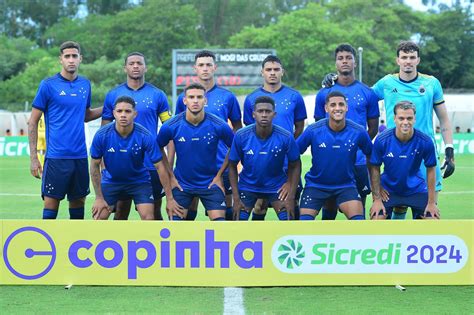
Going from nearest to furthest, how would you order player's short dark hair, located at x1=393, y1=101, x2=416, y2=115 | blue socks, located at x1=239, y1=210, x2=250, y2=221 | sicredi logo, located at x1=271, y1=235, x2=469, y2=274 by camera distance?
1. sicredi logo, located at x1=271, y1=235, x2=469, y2=274
2. player's short dark hair, located at x1=393, y1=101, x2=416, y2=115
3. blue socks, located at x1=239, y1=210, x2=250, y2=221

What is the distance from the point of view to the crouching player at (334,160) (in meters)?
8.22

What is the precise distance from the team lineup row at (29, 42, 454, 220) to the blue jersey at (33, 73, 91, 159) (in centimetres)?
1

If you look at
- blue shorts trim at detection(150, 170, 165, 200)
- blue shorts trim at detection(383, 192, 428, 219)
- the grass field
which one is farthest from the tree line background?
the grass field

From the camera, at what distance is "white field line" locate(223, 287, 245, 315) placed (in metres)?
6.57

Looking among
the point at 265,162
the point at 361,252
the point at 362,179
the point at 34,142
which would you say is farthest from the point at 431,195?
the point at 34,142

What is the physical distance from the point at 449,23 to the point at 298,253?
208 ft

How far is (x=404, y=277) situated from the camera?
7.32 meters

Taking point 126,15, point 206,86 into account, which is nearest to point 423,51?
point 126,15

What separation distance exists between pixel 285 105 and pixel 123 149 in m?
1.77

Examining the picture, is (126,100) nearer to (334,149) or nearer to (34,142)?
(34,142)

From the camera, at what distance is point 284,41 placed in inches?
2361

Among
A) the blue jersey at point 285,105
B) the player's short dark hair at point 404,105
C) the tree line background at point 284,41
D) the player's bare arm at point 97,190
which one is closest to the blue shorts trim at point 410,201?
the player's short dark hair at point 404,105

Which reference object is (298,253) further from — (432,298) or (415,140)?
(415,140)

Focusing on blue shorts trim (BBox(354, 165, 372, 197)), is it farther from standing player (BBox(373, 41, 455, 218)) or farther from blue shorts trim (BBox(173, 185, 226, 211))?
blue shorts trim (BBox(173, 185, 226, 211))
